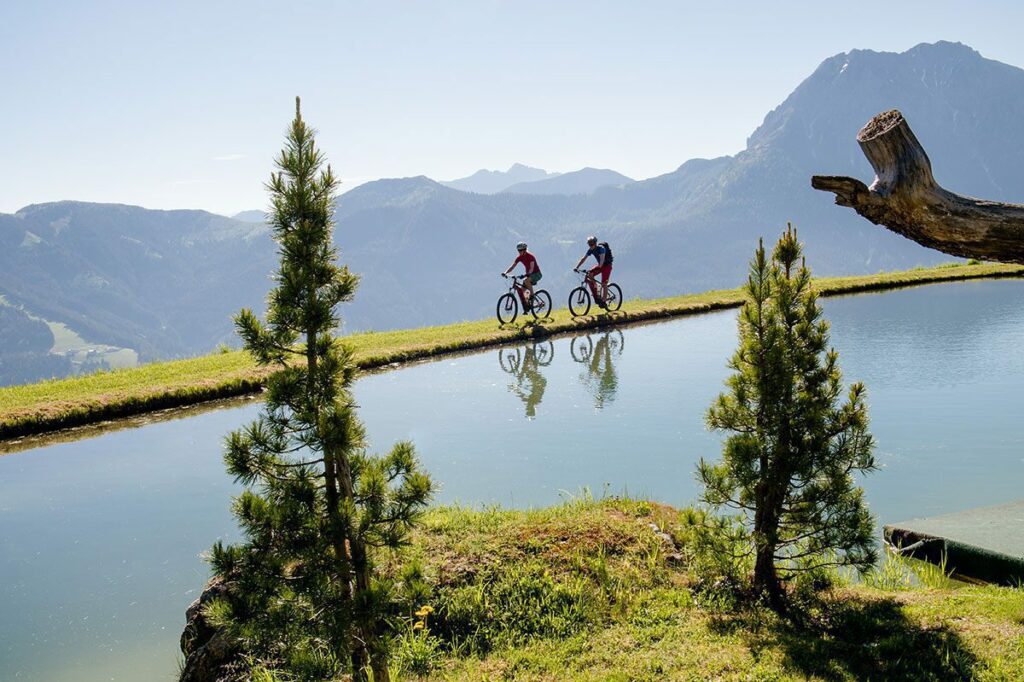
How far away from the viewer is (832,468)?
6.19 m

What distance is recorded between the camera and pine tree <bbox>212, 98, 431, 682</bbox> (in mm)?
4496

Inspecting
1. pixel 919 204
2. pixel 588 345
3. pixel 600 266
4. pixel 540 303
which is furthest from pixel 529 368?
pixel 919 204

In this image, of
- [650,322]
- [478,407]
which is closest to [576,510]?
[478,407]

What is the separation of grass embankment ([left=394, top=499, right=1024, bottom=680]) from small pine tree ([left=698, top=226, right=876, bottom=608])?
0.58 meters

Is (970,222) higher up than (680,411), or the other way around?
(970,222)

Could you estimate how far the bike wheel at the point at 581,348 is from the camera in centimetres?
2033

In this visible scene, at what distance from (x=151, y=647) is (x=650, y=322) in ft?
70.9

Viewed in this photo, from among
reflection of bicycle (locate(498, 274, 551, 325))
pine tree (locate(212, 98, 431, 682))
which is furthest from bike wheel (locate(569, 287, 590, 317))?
pine tree (locate(212, 98, 431, 682))

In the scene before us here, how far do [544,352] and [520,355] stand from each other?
715mm

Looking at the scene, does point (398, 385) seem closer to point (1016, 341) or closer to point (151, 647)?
point (151, 647)

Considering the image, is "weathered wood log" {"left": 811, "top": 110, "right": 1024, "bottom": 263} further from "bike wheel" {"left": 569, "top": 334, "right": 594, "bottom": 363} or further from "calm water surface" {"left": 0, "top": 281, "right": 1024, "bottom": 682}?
"bike wheel" {"left": 569, "top": 334, "right": 594, "bottom": 363}

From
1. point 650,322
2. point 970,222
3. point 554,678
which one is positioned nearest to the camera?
point 970,222

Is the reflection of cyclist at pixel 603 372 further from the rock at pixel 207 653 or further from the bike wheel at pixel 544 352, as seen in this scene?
the rock at pixel 207 653

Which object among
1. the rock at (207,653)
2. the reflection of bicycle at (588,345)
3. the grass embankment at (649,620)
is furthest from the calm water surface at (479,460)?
the grass embankment at (649,620)
